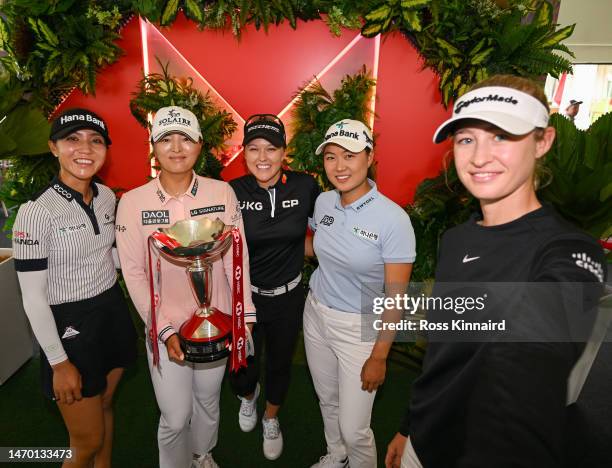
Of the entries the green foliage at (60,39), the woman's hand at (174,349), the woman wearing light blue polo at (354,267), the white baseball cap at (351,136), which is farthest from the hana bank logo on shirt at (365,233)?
the green foliage at (60,39)

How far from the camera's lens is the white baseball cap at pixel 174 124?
85.5 inches

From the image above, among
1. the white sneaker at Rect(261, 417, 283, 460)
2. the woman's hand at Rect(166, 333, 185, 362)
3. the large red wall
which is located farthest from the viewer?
the large red wall

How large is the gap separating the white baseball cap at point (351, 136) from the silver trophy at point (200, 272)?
0.81m

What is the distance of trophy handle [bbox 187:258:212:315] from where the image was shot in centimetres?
210

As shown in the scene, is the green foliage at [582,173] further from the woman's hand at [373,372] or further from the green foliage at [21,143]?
the green foliage at [21,143]

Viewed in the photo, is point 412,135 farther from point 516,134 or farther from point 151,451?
point 151,451

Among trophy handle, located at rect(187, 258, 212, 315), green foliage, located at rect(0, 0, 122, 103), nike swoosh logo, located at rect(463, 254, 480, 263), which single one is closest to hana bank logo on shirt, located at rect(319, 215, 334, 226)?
trophy handle, located at rect(187, 258, 212, 315)

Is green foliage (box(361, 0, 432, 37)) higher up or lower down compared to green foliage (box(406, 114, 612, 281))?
higher up

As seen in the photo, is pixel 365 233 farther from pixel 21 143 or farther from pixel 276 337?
pixel 21 143

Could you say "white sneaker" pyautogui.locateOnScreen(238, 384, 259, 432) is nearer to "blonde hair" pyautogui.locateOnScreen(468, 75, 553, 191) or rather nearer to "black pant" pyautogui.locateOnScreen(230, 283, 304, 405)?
"black pant" pyautogui.locateOnScreen(230, 283, 304, 405)

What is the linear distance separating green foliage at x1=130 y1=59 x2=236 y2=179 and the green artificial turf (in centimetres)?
228

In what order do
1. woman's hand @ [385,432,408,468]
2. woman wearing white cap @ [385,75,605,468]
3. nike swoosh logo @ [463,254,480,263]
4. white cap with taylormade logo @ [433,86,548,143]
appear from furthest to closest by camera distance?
woman's hand @ [385,432,408,468], nike swoosh logo @ [463,254,480,263], white cap with taylormade logo @ [433,86,548,143], woman wearing white cap @ [385,75,605,468]

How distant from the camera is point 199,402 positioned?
251 cm

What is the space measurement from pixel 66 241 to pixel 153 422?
2.02m
